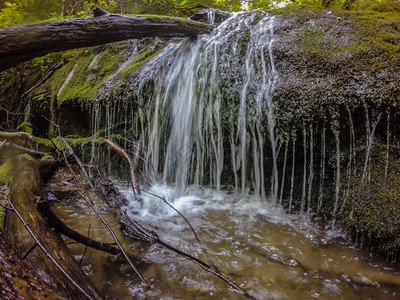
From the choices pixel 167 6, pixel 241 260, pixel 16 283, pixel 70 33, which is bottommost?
pixel 241 260

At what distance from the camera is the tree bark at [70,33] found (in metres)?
2.61

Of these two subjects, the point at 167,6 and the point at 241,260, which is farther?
the point at 167,6

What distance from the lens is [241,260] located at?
2.19m

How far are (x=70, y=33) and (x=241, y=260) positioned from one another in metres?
3.34

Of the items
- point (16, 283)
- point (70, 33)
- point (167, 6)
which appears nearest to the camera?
point (16, 283)

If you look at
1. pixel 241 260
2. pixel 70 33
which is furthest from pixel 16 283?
pixel 70 33

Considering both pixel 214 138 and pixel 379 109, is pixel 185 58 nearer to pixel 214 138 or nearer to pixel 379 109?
pixel 214 138

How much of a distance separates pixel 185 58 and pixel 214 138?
5.47ft

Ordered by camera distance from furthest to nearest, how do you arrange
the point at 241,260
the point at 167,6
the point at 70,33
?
1. the point at 167,6
2. the point at 70,33
3. the point at 241,260

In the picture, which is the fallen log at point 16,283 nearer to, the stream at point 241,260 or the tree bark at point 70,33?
the stream at point 241,260

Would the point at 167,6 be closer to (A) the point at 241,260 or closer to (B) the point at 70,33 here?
(B) the point at 70,33

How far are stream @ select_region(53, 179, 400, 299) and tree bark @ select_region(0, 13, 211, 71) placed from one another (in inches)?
76.6

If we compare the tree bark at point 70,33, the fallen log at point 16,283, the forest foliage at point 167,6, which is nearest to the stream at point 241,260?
the fallen log at point 16,283

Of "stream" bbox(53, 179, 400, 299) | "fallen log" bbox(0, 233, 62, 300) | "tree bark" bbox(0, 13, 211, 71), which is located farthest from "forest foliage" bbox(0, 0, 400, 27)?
"fallen log" bbox(0, 233, 62, 300)
